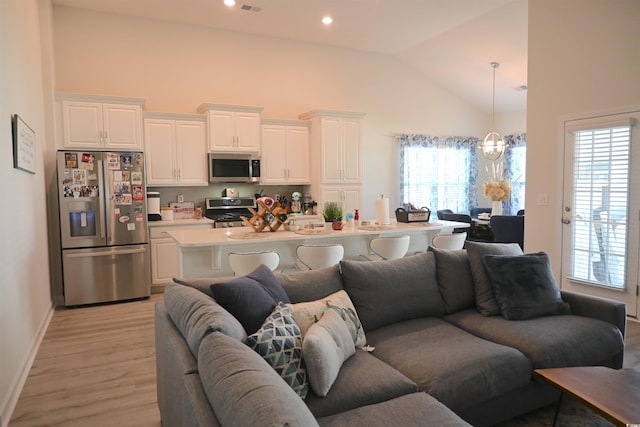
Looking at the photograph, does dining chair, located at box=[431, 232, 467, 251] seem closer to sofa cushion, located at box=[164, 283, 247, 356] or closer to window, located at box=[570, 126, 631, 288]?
window, located at box=[570, 126, 631, 288]

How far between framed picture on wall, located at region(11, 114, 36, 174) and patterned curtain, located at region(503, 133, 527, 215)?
295 inches

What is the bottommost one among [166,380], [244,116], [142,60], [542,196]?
[166,380]

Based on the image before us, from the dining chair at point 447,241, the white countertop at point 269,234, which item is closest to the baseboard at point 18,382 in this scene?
the white countertop at point 269,234

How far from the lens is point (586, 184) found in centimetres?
438

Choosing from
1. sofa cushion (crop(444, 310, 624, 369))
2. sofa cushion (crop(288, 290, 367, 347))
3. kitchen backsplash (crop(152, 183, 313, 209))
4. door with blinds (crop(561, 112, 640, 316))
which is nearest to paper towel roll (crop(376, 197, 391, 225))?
sofa cushion (crop(444, 310, 624, 369))

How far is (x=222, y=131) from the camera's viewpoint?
5770 mm

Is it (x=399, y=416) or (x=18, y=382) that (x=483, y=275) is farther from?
(x=18, y=382)

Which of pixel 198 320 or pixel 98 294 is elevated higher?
pixel 198 320

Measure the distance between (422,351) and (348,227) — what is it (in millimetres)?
2227

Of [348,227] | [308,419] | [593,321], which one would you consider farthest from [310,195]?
[308,419]

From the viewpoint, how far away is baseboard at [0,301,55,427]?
2434mm

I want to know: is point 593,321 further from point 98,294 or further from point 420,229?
point 98,294

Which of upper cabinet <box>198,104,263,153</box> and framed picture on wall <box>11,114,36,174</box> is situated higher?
upper cabinet <box>198,104,263,153</box>

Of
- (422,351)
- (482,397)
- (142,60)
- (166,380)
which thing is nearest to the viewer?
(166,380)
